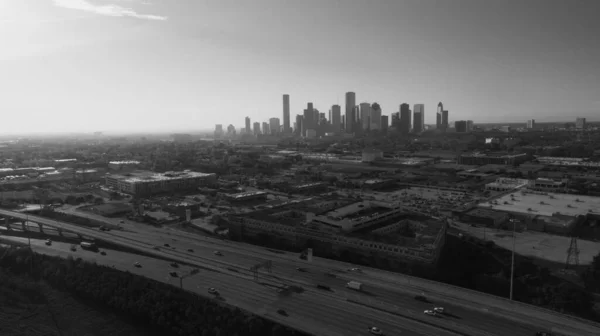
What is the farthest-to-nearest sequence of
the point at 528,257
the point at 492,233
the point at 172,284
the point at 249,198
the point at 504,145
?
the point at 504,145 < the point at 249,198 < the point at 492,233 < the point at 528,257 < the point at 172,284

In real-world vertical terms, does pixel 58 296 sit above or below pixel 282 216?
below

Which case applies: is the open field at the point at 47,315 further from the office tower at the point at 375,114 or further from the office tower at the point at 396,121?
the office tower at the point at 375,114

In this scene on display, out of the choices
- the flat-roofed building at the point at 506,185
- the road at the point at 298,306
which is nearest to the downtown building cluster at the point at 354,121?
the flat-roofed building at the point at 506,185

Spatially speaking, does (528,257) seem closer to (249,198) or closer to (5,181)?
(249,198)

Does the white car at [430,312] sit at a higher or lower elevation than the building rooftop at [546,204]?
lower

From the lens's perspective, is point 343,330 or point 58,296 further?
point 58,296

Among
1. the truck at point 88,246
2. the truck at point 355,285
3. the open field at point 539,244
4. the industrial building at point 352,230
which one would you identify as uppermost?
the industrial building at point 352,230

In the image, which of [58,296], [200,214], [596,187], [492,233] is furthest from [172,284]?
[596,187]
